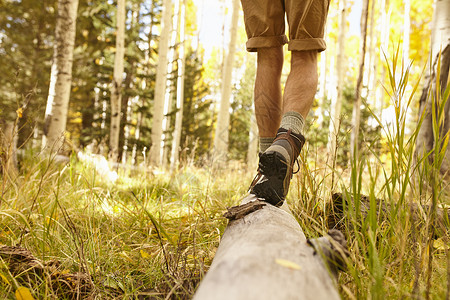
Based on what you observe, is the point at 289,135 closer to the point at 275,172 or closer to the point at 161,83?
the point at 275,172

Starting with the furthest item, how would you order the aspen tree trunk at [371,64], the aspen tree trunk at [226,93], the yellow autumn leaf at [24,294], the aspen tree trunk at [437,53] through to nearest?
the aspen tree trunk at [371,64] → the aspen tree trunk at [226,93] → the aspen tree trunk at [437,53] → the yellow autumn leaf at [24,294]

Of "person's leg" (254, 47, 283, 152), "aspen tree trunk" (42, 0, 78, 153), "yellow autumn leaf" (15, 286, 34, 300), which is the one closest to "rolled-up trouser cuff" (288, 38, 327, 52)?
"person's leg" (254, 47, 283, 152)

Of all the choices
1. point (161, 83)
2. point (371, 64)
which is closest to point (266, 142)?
point (161, 83)

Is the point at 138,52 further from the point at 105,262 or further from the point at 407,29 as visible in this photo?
the point at 105,262

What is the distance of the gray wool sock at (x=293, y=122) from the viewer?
1.54 metres

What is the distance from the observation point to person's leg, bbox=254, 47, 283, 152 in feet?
5.98

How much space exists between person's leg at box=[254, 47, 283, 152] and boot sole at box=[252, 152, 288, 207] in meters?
0.53

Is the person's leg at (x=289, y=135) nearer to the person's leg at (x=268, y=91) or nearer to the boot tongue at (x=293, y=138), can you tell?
the boot tongue at (x=293, y=138)

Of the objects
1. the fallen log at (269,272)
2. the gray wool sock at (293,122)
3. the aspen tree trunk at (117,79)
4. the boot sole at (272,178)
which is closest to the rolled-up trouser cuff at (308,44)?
the gray wool sock at (293,122)

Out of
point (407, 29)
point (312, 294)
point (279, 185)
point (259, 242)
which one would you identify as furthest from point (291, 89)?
point (407, 29)

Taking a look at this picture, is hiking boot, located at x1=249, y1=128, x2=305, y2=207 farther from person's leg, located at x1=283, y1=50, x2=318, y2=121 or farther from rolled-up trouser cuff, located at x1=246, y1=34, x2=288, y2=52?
rolled-up trouser cuff, located at x1=246, y1=34, x2=288, y2=52

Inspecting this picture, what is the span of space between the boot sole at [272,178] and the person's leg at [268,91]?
53cm

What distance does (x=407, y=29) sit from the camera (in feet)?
42.1

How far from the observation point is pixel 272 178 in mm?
1372
